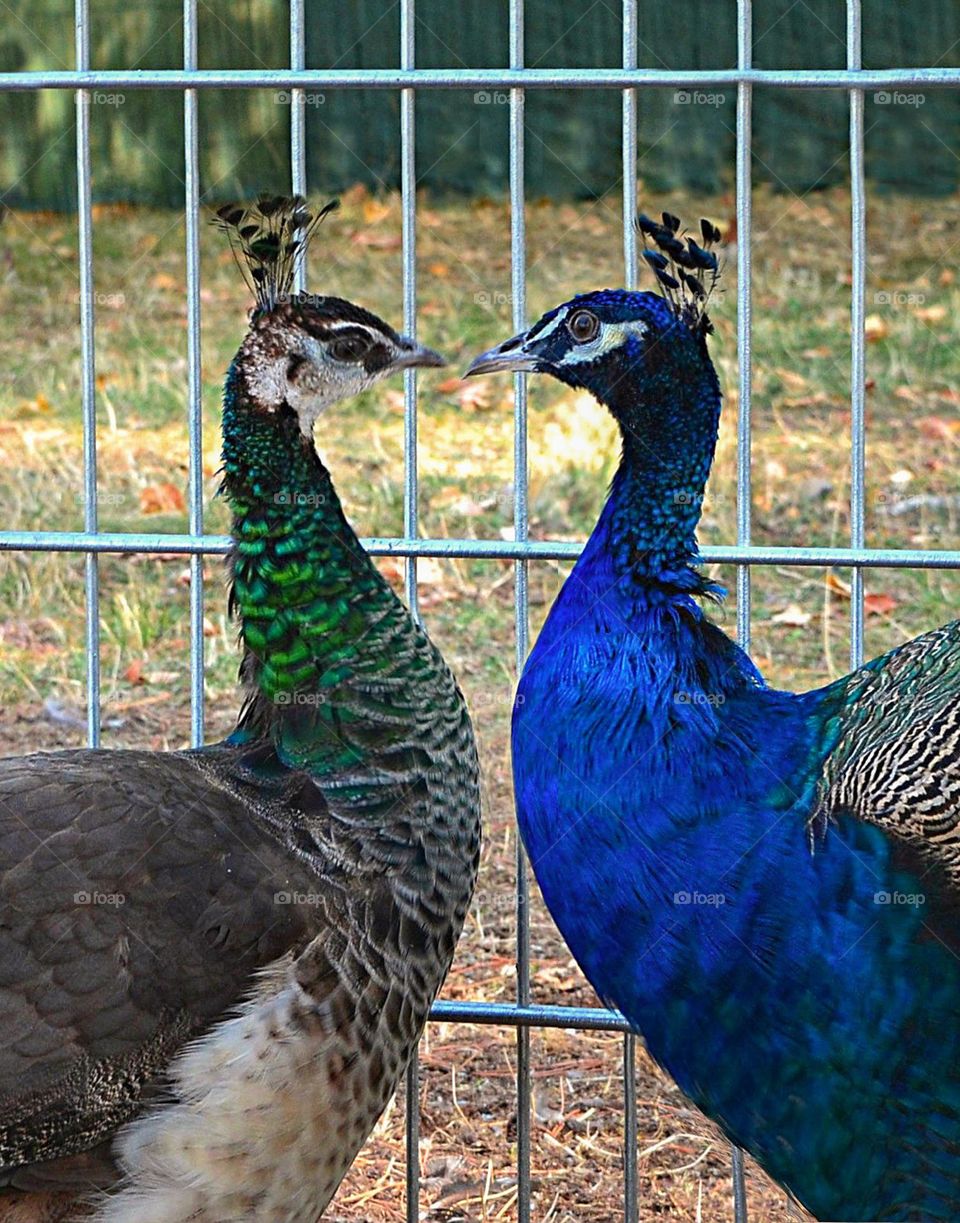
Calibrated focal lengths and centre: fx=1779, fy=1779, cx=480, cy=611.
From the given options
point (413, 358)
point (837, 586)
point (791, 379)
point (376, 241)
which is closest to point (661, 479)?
point (413, 358)

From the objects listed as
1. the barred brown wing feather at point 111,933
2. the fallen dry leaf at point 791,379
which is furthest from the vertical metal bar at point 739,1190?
the fallen dry leaf at point 791,379

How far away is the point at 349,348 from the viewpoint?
253 centimetres

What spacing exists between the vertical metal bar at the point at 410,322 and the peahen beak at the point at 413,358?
4cm

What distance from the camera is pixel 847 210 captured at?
8.30 m

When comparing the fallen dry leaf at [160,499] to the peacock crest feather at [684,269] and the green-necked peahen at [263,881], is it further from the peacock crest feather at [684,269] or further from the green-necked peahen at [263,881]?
the peacock crest feather at [684,269]

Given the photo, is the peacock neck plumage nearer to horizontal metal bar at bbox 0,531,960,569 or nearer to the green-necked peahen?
horizontal metal bar at bbox 0,531,960,569

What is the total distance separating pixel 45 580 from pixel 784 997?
10.8 feet

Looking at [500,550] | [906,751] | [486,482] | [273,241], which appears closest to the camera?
A: [906,751]

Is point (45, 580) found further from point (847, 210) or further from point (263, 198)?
point (847, 210)

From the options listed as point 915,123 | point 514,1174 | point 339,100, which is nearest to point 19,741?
point 514,1174

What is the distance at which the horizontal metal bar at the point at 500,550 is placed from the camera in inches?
101

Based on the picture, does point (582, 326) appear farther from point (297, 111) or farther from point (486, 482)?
point (486, 482)

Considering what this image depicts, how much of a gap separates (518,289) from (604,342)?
10.8 inches

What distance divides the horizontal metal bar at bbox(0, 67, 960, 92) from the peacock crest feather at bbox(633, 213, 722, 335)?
0.22 metres
